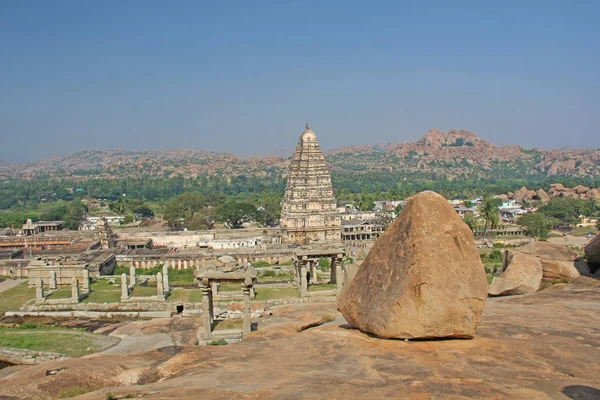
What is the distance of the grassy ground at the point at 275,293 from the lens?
33469 millimetres

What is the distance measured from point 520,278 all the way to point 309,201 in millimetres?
37314

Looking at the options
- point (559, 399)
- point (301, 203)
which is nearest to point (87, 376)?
point (559, 399)

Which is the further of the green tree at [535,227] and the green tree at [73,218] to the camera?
the green tree at [73,218]

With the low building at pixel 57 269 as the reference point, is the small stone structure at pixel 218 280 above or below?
above

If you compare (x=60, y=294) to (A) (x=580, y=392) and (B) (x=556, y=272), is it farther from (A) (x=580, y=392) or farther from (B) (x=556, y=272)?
(A) (x=580, y=392)

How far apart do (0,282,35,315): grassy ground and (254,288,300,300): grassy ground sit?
14.1m

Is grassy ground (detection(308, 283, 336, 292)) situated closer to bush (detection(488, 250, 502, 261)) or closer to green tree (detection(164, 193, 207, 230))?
bush (detection(488, 250, 502, 261))

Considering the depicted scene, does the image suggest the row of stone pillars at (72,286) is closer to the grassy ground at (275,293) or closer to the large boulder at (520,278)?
the grassy ground at (275,293)

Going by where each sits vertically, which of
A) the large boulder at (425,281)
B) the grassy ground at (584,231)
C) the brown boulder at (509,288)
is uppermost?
the large boulder at (425,281)

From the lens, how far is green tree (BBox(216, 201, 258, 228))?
85.2 meters

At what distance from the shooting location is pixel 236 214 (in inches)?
3354

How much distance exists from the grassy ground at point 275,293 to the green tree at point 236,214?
4964cm

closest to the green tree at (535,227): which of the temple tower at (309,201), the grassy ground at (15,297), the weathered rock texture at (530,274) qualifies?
the temple tower at (309,201)

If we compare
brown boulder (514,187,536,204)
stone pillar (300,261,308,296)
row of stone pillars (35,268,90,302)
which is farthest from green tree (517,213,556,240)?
row of stone pillars (35,268,90,302)
